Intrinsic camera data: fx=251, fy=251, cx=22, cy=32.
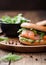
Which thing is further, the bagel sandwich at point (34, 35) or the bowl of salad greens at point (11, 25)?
the bowl of salad greens at point (11, 25)

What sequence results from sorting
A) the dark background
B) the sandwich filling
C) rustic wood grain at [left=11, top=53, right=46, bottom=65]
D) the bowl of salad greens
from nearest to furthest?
rustic wood grain at [left=11, top=53, right=46, bottom=65], the sandwich filling, the bowl of salad greens, the dark background

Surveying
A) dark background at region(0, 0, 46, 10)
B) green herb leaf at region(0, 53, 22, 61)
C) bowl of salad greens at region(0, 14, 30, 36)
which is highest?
bowl of salad greens at region(0, 14, 30, 36)

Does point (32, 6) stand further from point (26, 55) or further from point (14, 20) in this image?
point (26, 55)

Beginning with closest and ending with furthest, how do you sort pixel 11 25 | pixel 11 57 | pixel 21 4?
1. pixel 11 57
2. pixel 11 25
3. pixel 21 4

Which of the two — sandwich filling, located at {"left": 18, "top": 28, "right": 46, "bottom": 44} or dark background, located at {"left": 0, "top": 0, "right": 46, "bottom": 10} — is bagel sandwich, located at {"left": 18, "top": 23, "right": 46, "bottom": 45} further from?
dark background, located at {"left": 0, "top": 0, "right": 46, "bottom": 10}

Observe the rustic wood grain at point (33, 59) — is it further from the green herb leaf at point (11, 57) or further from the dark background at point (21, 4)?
the dark background at point (21, 4)

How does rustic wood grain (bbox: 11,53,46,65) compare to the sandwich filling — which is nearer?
rustic wood grain (bbox: 11,53,46,65)

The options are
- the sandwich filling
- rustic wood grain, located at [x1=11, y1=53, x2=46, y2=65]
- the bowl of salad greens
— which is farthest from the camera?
the bowl of salad greens

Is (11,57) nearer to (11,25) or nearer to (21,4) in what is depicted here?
(11,25)

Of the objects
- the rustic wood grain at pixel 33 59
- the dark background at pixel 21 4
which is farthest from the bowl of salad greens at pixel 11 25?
the dark background at pixel 21 4

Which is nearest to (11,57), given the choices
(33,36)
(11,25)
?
(33,36)

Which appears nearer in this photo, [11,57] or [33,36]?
[11,57]

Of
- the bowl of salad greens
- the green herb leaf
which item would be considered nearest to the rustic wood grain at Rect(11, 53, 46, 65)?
the green herb leaf

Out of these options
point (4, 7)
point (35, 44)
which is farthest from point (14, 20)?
point (4, 7)
